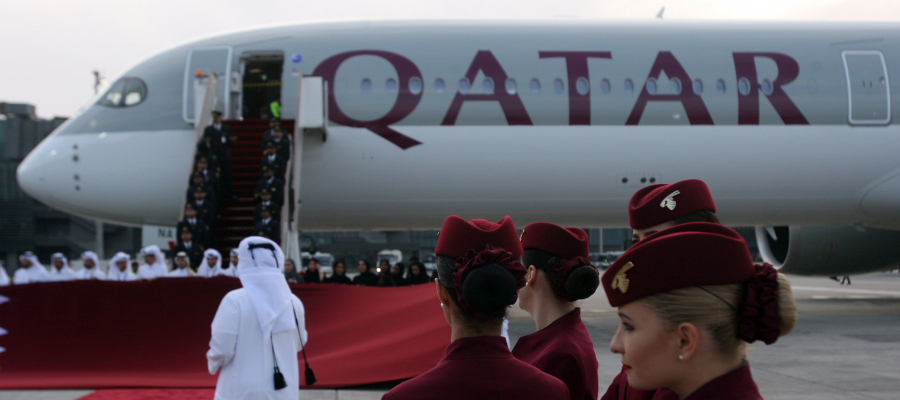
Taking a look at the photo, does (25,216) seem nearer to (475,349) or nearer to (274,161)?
(274,161)

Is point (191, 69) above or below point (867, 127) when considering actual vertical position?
above

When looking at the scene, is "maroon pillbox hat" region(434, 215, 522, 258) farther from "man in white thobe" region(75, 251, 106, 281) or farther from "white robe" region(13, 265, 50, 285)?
"white robe" region(13, 265, 50, 285)

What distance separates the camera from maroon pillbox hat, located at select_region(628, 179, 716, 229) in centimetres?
273

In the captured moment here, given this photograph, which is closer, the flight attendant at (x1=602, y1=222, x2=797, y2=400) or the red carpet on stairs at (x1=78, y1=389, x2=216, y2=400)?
the flight attendant at (x1=602, y1=222, x2=797, y2=400)

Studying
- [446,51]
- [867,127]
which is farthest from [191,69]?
[867,127]

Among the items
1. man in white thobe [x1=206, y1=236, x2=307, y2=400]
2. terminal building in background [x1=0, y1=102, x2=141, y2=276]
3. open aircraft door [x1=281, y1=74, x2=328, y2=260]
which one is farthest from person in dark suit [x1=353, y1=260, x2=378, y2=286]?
terminal building in background [x1=0, y1=102, x2=141, y2=276]

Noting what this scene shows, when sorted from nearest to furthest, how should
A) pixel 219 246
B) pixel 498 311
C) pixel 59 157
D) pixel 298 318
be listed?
pixel 498 311 → pixel 298 318 → pixel 219 246 → pixel 59 157

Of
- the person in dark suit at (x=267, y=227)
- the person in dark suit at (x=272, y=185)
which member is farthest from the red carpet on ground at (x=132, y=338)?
the person in dark suit at (x=272, y=185)

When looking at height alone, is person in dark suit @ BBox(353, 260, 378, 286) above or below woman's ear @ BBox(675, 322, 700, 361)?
below

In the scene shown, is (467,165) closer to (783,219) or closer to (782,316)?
(783,219)

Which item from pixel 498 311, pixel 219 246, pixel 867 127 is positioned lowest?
pixel 219 246

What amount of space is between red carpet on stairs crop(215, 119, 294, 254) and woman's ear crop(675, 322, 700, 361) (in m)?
10.3

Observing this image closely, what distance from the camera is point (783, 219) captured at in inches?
534

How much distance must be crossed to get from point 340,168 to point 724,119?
654 cm
